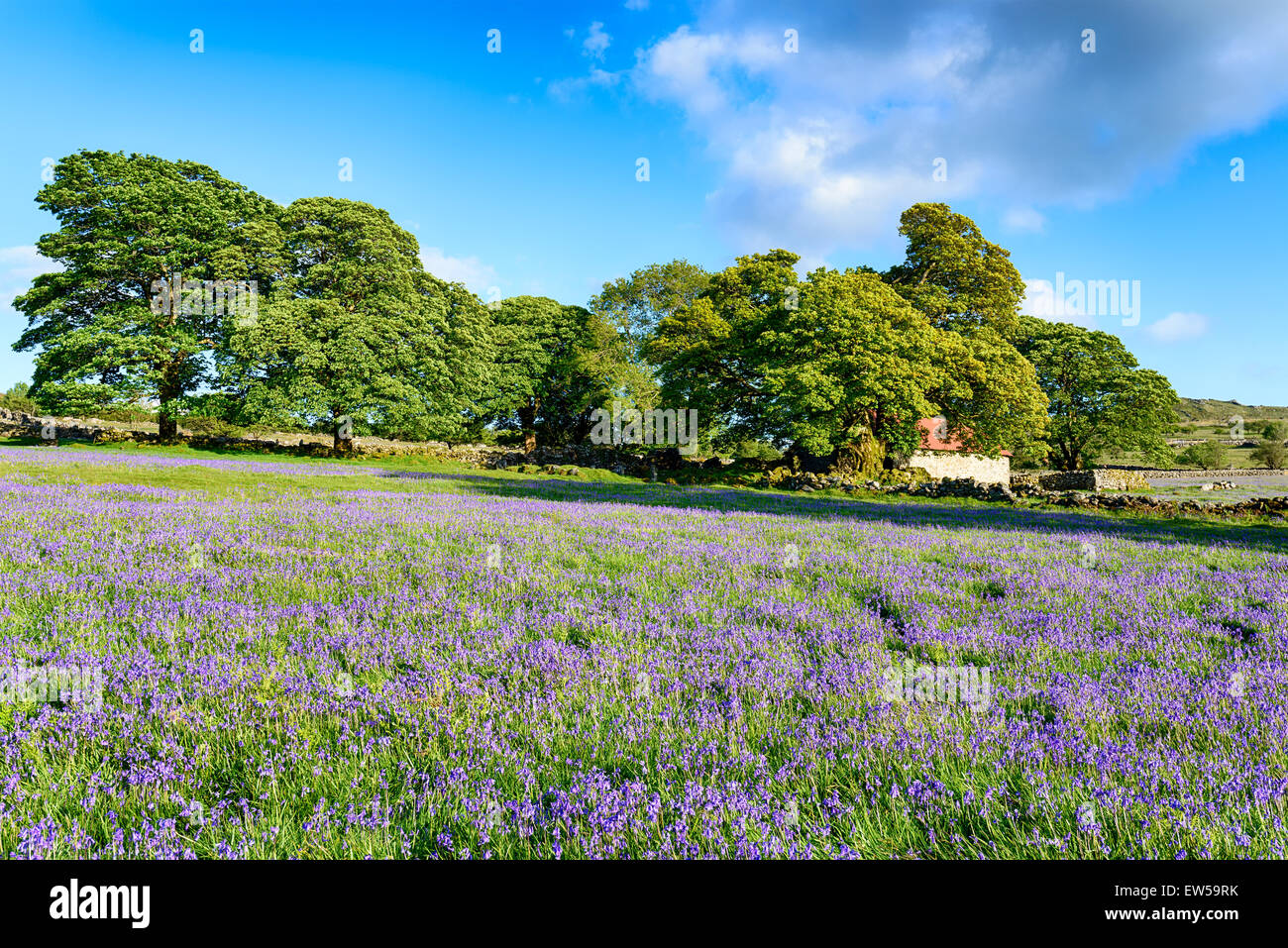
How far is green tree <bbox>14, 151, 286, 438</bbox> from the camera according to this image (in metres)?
33.5

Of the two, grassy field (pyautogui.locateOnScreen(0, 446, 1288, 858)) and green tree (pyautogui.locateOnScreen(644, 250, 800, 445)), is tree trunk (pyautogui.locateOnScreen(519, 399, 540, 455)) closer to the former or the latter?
green tree (pyautogui.locateOnScreen(644, 250, 800, 445))

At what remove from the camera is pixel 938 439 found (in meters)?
40.4

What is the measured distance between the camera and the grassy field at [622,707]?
217 cm

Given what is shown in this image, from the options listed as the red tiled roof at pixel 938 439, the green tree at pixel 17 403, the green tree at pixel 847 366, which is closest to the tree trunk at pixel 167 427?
the green tree at pixel 17 403

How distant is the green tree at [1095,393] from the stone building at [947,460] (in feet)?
26.9

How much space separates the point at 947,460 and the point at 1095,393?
20.7 m

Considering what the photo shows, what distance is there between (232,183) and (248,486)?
37.9 m

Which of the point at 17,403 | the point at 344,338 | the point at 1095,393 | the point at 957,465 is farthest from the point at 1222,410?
the point at 17,403

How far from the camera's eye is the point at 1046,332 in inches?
2041

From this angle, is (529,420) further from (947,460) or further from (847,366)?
(947,460)
